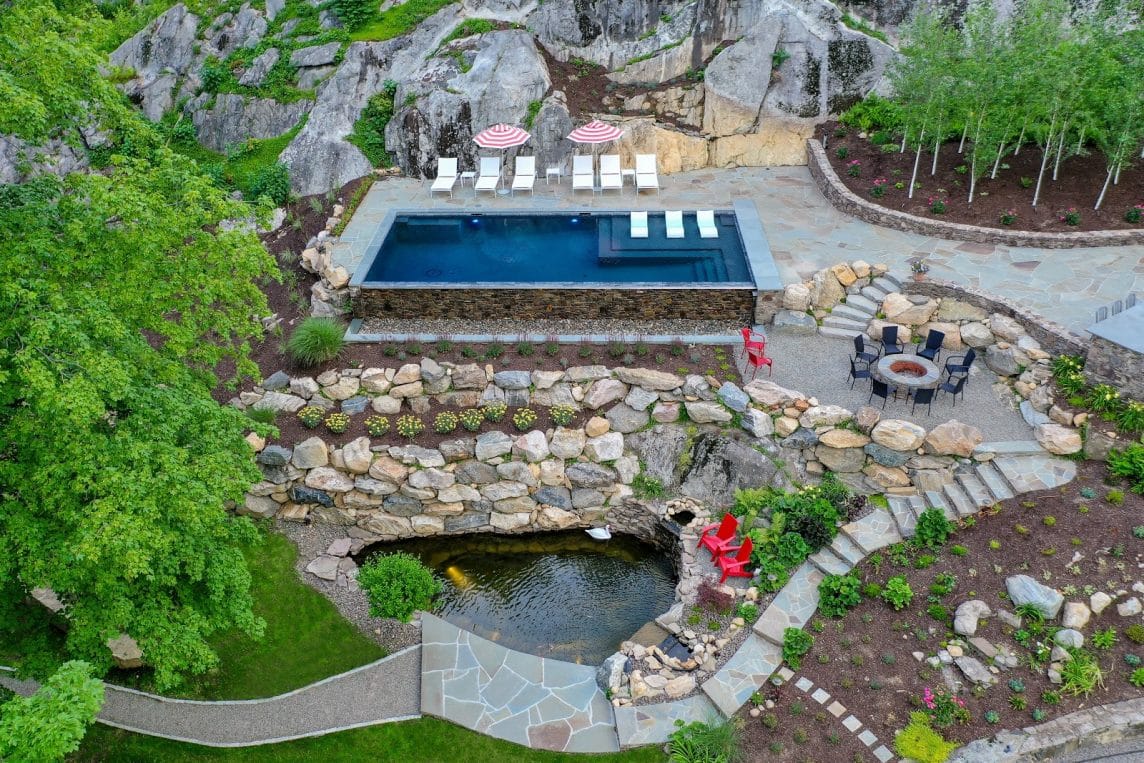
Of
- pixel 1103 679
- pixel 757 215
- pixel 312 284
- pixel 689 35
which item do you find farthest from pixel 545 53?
pixel 1103 679

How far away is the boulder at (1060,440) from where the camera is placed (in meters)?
15.6

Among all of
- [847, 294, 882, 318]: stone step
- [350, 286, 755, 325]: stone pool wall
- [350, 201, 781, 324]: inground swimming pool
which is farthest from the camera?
[350, 201, 781, 324]: inground swimming pool

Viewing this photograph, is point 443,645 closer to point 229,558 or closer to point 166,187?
point 229,558

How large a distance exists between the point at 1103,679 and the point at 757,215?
586 inches

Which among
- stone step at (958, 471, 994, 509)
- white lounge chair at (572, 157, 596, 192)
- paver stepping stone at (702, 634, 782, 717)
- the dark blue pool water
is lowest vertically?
paver stepping stone at (702, 634, 782, 717)

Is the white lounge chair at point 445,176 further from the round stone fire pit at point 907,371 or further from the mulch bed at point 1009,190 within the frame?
the round stone fire pit at point 907,371

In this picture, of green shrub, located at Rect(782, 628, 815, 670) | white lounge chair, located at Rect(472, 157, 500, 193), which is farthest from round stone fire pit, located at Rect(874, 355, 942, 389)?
white lounge chair, located at Rect(472, 157, 500, 193)

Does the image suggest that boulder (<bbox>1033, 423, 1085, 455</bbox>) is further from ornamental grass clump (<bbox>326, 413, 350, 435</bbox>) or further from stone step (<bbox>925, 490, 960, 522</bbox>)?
ornamental grass clump (<bbox>326, 413, 350, 435</bbox>)

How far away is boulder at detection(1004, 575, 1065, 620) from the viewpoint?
13.2 meters

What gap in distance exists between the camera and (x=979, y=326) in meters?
18.4

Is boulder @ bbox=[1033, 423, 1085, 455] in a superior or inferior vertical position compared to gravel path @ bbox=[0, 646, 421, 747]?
superior

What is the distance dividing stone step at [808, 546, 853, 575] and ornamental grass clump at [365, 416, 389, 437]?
9196 millimetres

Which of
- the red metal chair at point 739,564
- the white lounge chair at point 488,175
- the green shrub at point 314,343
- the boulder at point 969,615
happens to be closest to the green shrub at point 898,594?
the boulder at point 969,615

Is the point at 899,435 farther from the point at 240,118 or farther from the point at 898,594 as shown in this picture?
the point at 240,118
